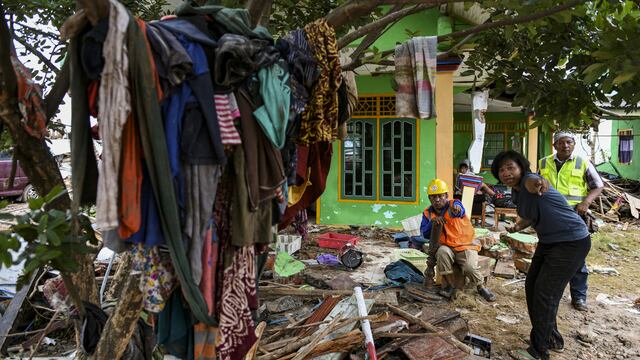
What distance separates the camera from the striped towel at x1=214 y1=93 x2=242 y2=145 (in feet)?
5.22

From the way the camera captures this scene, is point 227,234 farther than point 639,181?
No

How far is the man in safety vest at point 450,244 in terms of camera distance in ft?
17.0

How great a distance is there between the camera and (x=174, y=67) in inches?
57.7

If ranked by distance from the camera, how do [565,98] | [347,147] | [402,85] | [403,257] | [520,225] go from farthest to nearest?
[347,147] < [403,257] < [520,225] < [565,98] < [402,85]

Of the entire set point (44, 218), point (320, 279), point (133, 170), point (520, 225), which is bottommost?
point (320, 279)

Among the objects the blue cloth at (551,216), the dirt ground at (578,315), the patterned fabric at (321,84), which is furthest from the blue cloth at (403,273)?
the patterned fabric at (321,84)

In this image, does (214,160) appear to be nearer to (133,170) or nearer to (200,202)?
(200,202)

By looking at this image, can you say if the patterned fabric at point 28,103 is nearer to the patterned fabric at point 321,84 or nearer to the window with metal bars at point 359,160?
the patterned fabric at point 321,84

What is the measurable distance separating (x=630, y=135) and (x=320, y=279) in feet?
56.1

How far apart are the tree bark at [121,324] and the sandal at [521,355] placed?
132 inches

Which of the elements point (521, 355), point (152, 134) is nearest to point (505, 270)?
point (521, 355)

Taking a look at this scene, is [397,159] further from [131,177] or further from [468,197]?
[131,177]

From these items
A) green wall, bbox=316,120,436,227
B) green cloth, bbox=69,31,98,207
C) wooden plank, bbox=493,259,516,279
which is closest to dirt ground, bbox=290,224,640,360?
wooden plank, bbox=493,259,516,279

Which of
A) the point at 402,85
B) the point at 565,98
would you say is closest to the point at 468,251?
the point at 565,98
